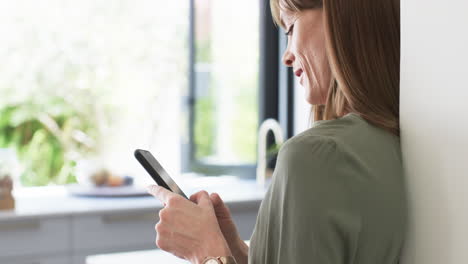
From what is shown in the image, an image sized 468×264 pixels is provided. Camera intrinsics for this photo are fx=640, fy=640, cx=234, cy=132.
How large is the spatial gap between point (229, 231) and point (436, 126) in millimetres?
546

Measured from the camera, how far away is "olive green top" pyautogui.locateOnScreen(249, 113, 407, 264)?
2.51 feet

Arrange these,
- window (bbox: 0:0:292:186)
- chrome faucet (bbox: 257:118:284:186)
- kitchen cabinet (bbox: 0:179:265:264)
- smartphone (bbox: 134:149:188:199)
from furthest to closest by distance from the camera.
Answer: window (bbox: 0:0:292:186) → chrome faucet (bbox: 257:118:284:186) → kitchen cabinet (bbox: 0:179:265:264) → smartphone (bbox: 134:149:188:199)

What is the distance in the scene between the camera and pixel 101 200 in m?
2.70

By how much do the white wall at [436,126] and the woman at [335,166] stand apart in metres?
0.03

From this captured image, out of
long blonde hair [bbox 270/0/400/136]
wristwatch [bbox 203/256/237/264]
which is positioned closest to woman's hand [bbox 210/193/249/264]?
wristwatch [bbox 203/256/237/264]

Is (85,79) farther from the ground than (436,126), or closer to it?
closer to it

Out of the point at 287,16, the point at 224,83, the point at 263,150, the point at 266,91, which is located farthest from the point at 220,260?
the point at 224,83

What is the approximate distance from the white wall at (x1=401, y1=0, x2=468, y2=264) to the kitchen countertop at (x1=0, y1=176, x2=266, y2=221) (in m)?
1.81

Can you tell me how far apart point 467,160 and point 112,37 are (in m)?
3.83

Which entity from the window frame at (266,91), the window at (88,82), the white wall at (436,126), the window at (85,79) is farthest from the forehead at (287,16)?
the window at (85,79)

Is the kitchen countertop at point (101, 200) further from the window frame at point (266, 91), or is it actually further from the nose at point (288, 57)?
the nose at point (288, 57)

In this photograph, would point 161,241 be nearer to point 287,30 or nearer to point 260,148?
point 287,30

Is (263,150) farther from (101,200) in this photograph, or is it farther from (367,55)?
(367,55)

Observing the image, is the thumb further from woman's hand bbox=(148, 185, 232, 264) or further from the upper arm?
the upper arm
